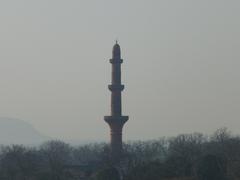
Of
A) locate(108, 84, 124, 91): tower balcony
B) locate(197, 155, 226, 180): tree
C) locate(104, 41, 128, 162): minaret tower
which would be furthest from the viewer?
locate(108, 84, 124, 91): tower balcony

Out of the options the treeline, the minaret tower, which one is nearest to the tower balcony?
the minaret tower

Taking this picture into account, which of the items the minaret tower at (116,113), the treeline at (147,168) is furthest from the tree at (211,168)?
the minaret tower at (116,113)

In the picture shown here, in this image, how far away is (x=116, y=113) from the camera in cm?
6531

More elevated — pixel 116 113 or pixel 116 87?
pixel 116 87

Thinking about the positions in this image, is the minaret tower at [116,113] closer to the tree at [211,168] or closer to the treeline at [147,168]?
the treeline at [147,168]

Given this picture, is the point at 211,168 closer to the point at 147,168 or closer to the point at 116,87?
the point at 147,168

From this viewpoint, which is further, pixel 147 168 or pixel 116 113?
pixel 116 113

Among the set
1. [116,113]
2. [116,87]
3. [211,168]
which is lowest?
[211,168]

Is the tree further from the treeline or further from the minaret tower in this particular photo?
the minaret tower

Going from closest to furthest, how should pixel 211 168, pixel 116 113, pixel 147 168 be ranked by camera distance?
pixel 211 168
pixel 147 168
pixel 116 113

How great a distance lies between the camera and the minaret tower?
65.1 metres

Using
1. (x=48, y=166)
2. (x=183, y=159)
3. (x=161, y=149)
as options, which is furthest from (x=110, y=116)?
(x=161, y=149)

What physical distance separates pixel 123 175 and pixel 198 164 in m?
9.10

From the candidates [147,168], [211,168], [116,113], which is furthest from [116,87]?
[211,168]
